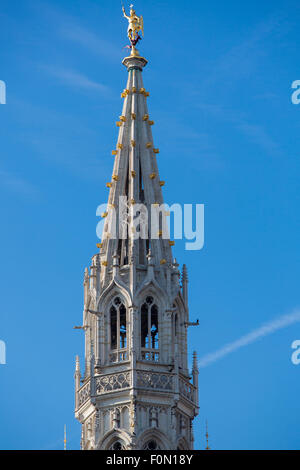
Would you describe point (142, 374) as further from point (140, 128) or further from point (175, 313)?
point (140, 128)

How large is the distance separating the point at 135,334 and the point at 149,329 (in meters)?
1.53

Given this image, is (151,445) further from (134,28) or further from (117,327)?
(134,28)

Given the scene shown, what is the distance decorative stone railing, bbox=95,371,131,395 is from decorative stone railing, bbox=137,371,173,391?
747 millimetres

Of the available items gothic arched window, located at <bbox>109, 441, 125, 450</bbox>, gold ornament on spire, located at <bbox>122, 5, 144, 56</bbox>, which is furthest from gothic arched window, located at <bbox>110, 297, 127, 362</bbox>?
gold ornament on spire, located at <bbox>122, 5, 144, 56</bbox>

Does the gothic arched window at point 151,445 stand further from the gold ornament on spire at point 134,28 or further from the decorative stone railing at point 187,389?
the gold ornament on spire at point 134,28

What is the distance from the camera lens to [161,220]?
127m

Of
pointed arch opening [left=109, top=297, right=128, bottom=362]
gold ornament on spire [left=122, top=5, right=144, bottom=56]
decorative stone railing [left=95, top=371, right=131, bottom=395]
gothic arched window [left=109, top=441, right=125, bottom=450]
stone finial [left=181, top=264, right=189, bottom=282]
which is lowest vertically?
gothic arched window [left=109, top=441, right=125, bottom=450]

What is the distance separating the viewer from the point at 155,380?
120250 millimetres

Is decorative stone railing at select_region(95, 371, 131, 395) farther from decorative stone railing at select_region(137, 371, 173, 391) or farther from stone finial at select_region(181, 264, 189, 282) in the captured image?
stone finial at select_region(181, 264, 189, 282)

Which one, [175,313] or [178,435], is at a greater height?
[175,313]

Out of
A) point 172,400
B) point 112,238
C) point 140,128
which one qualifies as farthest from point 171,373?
point 140,128

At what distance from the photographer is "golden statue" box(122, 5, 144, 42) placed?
133 meters

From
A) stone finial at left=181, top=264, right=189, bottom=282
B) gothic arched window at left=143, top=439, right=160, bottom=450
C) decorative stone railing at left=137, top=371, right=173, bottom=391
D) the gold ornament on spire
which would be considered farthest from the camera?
the gold ornament on spire

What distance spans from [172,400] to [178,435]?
7.13 ft
